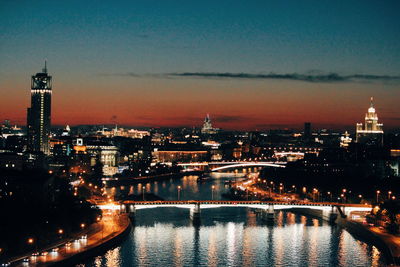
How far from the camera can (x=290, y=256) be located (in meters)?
25.5

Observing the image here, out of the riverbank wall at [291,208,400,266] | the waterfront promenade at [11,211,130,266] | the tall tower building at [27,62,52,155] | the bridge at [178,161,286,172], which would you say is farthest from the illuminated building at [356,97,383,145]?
the waterfront promenade at [11,211,130,266]

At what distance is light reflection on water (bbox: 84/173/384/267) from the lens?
24.5 metres

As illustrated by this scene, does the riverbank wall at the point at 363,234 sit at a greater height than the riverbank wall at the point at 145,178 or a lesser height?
lesser

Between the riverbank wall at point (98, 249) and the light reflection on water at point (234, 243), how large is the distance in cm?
22

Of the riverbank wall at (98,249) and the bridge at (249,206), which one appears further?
the bridge at (249,206)

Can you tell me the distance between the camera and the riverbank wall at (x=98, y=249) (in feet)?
73.5

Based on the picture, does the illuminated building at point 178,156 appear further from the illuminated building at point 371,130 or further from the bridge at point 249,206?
the bridge at point 249,206

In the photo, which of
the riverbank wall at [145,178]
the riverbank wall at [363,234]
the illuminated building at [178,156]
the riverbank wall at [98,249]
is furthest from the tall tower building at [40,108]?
the riverbank wall at [98,249]

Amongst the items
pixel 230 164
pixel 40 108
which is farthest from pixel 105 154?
pixel 230 164

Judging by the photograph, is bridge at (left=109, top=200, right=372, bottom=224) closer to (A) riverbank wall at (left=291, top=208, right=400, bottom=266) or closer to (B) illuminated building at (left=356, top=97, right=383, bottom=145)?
(A) riverbank wall at (left=291, top=208, right=400, bottom=266)

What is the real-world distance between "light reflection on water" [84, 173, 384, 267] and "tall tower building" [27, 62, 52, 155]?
33865 mm

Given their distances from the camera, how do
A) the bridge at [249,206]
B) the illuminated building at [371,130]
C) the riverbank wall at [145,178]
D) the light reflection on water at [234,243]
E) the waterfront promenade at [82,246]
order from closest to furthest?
the waterfront promenade at [82,246]
the light reflection on water at [234,243]
the bridge at [249,206]
the riverbank wall at [145,178]
the illuminated building at [371,130]

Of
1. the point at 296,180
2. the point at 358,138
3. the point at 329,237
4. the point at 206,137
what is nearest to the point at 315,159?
the point at 358,138

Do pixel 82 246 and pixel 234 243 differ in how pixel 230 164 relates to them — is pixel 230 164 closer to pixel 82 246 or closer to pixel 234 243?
pixel 234 243
